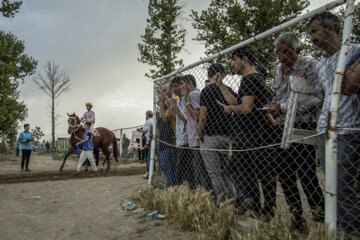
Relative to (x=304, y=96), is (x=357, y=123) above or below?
below

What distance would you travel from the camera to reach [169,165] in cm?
461

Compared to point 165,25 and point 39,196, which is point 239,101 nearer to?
point 39,196

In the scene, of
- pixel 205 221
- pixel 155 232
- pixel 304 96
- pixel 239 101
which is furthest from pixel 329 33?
pixel 155 232

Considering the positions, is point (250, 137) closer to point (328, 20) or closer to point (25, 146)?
point (328, 20)

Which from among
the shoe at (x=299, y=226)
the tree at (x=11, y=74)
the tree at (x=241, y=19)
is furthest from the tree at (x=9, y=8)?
the shoe at (x=299, y=226)

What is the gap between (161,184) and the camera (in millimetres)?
4547

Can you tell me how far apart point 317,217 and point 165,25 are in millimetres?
15819

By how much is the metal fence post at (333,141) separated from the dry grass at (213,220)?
0.11 metres

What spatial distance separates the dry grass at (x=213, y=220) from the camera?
2.15 metres

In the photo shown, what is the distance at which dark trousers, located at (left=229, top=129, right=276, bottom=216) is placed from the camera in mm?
2770

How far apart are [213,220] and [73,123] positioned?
8.51 meters

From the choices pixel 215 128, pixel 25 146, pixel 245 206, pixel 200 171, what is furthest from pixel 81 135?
pixel 245 206

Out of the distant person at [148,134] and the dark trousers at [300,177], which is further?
the distant person at [148,134]

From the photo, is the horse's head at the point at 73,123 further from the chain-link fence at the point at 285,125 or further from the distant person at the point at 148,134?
the chain-link fence at the point at 285,125
